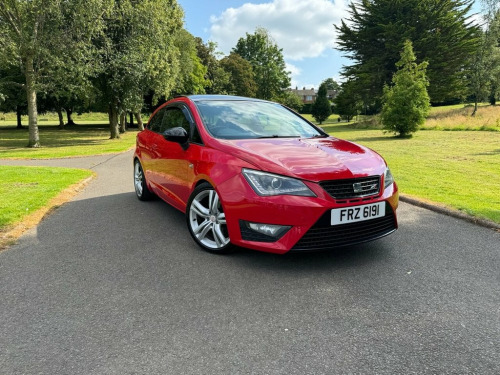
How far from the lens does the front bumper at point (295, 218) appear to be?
10.3ft

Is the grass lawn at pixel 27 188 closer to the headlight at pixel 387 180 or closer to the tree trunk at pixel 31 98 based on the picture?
→ the headlight at pixel 387 180

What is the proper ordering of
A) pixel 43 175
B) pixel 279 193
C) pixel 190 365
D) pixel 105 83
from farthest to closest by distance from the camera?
pixel 105 83
pixel 43 175
pixel 279 193
pixel 190 365

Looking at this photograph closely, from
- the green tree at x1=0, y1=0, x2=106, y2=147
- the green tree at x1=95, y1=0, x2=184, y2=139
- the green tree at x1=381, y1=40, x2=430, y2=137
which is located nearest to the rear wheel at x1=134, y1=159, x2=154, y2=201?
the green tree at x1=0, y1=0, x2=106, y2=147

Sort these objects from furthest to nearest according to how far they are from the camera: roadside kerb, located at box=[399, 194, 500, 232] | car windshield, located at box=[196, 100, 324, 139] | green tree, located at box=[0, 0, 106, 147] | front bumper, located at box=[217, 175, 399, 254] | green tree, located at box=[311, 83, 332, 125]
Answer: green tree, located at box=[311, 83, 332, 125]
green tree, located at box=[0, 0, 106, 147]
roadside kerb, located at box=[399, 194, 500, 232]
car windshield, located at box=[196, 100, 324, 139]
front bumper, located at box=[217, 175, 399, 254]

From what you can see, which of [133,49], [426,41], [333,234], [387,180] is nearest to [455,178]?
[387,180]

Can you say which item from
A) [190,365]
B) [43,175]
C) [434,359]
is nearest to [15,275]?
[190,365]

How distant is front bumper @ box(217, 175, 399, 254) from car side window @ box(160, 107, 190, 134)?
1552 mm

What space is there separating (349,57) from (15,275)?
171 ft

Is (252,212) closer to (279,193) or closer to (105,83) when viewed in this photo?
(279,193)

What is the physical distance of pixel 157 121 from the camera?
588 centimetres

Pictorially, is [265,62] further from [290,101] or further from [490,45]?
[490,45]

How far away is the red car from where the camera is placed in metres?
3.19

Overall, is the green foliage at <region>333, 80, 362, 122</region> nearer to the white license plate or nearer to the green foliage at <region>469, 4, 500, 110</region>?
the green foliage at <region>469, 4, 500, 110</region>

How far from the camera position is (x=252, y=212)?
130 inches
